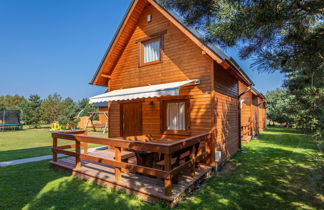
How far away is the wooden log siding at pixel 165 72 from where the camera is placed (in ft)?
27.1

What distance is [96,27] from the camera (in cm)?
3703

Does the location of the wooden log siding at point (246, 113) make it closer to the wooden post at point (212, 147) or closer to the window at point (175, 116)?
the wooden post at point (212, 147)

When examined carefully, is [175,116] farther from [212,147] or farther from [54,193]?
[54,193]

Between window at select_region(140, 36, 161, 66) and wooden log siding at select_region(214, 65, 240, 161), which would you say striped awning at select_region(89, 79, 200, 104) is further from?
window at select_region(140, 36, 161, 66)

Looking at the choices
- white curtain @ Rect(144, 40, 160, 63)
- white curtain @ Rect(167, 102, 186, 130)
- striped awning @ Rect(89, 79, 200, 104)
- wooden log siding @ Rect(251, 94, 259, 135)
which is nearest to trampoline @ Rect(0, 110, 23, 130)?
striped awning @ Rect(89, 79, 200, 104)

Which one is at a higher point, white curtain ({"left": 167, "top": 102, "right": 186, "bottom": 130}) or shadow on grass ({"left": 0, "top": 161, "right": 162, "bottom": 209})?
white curtain ({"left": 167, "top": 102, "right": 186, "bottom": 130})

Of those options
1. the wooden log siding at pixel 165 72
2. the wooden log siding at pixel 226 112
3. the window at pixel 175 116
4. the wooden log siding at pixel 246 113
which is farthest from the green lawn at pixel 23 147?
the wooden log siding at pixel 246 113

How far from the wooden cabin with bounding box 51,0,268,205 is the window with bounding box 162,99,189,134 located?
0.05 m

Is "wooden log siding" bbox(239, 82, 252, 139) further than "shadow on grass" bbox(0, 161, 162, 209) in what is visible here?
Yes

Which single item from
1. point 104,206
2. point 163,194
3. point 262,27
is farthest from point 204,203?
point 262,27

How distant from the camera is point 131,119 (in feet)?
36.0

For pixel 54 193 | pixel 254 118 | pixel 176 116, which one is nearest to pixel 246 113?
pixel 254 118

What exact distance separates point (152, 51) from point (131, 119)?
442 centimetres

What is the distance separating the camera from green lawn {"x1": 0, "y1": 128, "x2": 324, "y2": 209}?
488 cm
